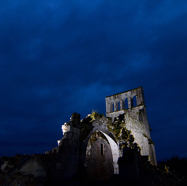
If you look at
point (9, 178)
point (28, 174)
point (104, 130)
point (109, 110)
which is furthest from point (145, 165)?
point (109, 110)

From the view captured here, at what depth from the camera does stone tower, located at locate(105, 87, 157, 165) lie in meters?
15.2

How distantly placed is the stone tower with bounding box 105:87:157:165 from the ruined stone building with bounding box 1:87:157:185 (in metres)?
0.10

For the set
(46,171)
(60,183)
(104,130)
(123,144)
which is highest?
(104,130)

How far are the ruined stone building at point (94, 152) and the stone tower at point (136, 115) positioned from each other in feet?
0.33

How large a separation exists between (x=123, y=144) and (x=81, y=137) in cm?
312

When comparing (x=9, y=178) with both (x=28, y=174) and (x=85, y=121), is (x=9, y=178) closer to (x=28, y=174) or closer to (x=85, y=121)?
(x=28, y=174)

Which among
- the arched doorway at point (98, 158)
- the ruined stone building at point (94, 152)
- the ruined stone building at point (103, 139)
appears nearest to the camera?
the ruined stone building at point (94, 152)

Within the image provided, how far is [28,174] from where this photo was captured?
5801 millimetres

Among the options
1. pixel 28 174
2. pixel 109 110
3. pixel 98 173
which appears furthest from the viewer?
pixel 109 110

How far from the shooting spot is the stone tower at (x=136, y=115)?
1521 cm

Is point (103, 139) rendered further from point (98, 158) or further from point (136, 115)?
point (136, 115)

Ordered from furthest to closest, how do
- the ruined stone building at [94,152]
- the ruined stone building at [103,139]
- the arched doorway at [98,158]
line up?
the arched doorway at [98,158], the ruined stone building at [103,139], the ruined stone building at [94,152]

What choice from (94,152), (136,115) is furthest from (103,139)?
(136,115)

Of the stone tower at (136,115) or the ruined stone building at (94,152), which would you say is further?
the stone tower at (136,115)
